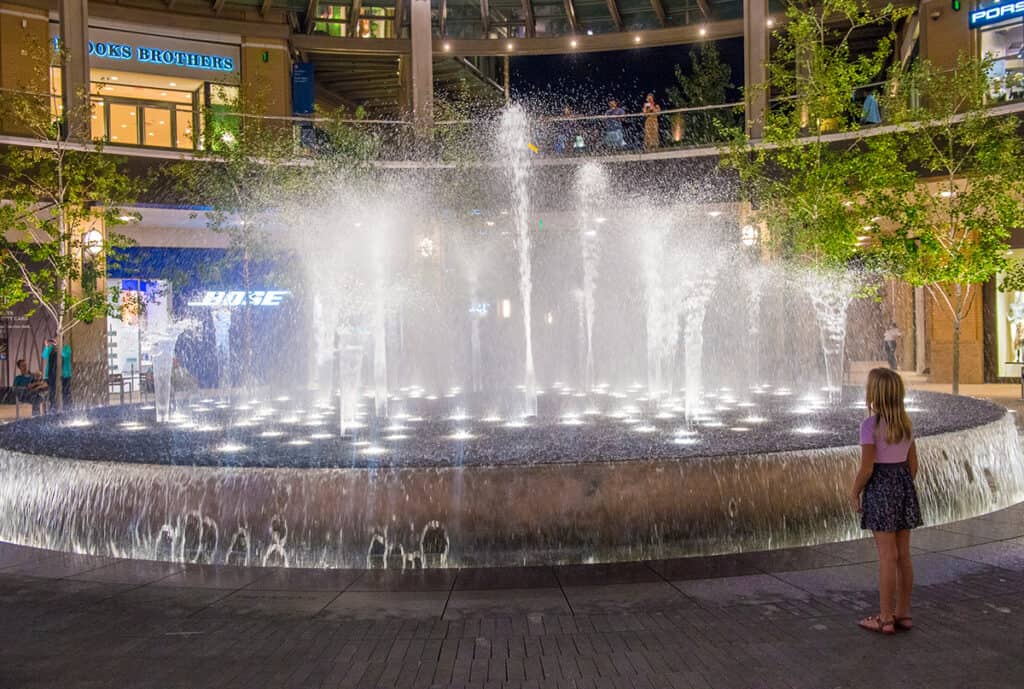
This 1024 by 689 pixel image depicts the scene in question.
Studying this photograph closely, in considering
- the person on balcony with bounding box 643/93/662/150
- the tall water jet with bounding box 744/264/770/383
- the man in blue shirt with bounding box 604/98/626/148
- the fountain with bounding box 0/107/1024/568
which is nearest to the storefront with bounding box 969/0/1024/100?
the fountain with bounding box 0/107/1024/568

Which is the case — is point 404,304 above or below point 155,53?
below

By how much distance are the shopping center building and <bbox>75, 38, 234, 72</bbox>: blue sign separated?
0.11 ft

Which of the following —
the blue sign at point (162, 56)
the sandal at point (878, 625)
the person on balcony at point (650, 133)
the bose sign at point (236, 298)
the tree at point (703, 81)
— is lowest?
the sandal at point (878, 625)

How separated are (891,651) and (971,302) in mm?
22355

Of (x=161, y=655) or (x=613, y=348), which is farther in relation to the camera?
(x=613, y=348)

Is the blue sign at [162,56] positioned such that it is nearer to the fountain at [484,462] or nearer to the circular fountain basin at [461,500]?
the fountain at [484,462]

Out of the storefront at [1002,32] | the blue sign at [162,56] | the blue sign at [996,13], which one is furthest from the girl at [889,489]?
the blue sign at [162,56]

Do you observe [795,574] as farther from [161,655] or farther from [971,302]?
[971,302]

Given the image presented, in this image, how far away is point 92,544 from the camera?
7.52 m

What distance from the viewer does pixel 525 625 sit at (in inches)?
212

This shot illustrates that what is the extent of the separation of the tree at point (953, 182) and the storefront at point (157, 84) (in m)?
15.8

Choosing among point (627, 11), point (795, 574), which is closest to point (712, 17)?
point (627, 11)

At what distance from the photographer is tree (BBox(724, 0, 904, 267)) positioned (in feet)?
58.8

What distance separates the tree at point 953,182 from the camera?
1631 centimetres
